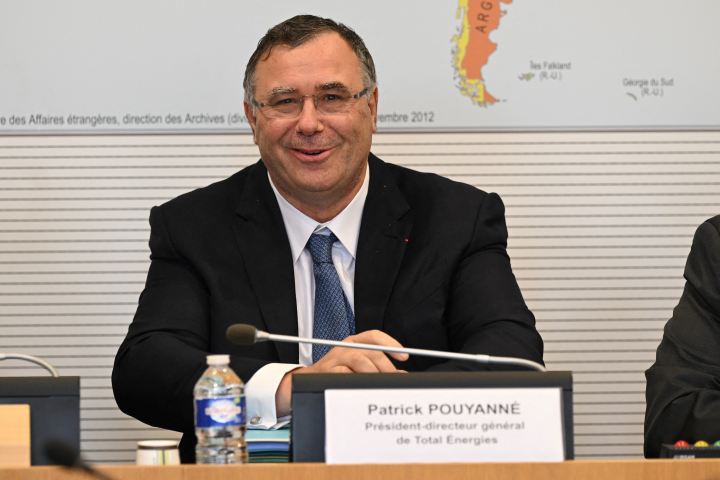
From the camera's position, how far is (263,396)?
5.56 feet

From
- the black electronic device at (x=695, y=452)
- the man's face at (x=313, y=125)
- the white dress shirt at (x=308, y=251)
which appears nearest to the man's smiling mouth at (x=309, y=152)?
the man's face at (x=313, y=125)

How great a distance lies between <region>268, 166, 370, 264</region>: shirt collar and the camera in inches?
92.6

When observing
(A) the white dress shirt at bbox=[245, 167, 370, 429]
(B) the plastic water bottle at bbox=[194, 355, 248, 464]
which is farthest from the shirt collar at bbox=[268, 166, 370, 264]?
(B) the plastic water bottle at bbox=[194, 355, 248, 464]

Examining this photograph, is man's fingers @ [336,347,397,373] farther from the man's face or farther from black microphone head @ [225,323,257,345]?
the man's face

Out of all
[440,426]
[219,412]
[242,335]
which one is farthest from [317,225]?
[440,426]

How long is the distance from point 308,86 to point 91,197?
138 cm

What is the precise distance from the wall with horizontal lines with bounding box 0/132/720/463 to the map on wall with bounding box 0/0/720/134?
117 mm

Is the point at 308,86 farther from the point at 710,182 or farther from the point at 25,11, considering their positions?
the point at 710,182

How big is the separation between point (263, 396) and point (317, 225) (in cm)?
76

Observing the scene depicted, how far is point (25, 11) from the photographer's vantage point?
322 cm

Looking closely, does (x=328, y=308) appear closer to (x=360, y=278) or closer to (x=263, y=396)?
(x=360, y=278)

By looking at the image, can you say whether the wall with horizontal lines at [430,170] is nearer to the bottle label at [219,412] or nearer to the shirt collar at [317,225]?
the shirt collar at [317,225]

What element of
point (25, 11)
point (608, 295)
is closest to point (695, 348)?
point (608, 295)

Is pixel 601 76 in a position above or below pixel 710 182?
above
